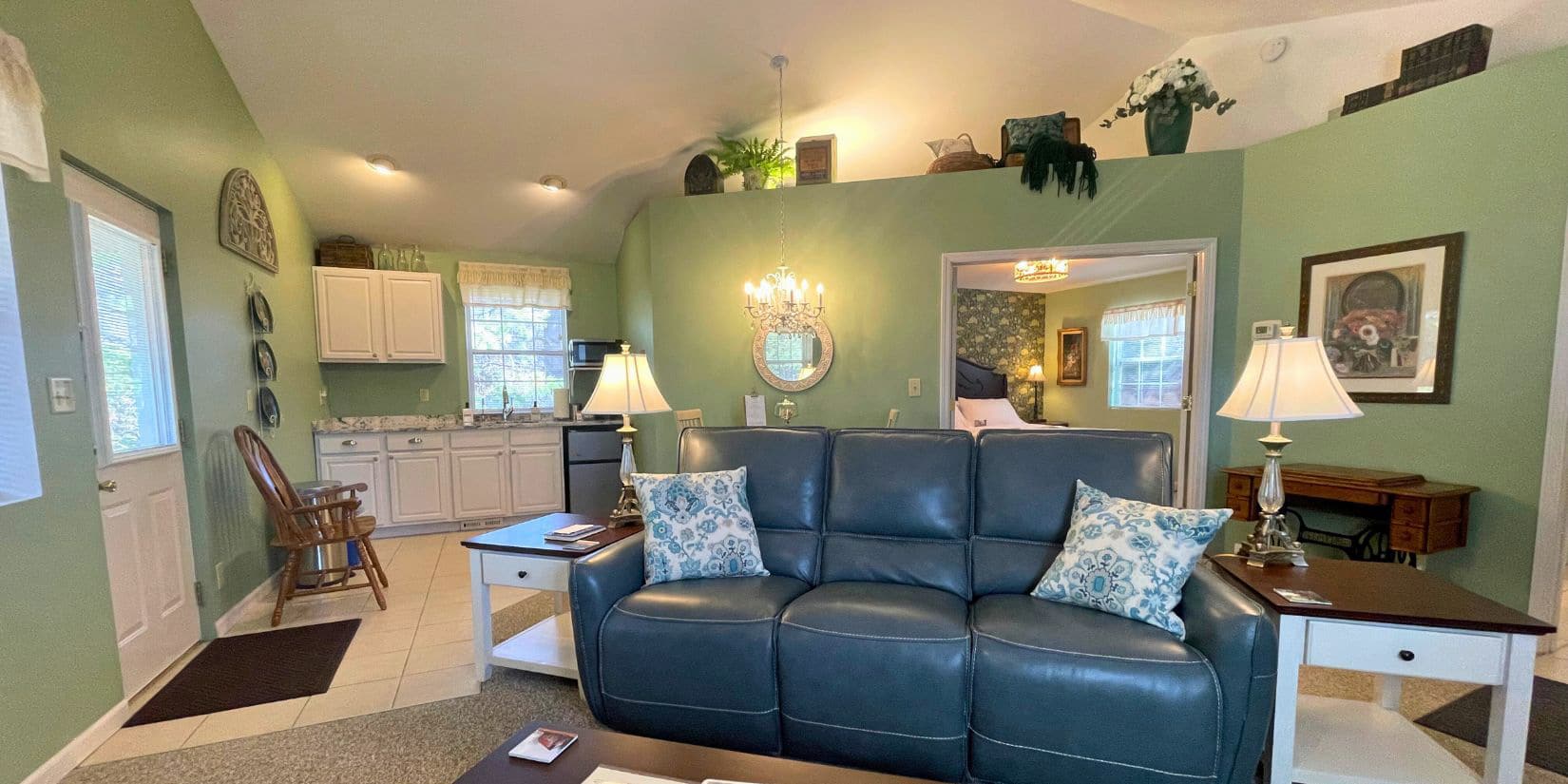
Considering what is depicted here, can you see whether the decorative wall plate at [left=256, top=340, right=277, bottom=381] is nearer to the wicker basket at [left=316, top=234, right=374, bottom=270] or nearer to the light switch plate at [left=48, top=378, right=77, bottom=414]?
the wicker basket at [left=316, top=234, right=374, bottom=270]

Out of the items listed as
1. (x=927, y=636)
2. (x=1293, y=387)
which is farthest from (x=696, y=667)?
(x=1293, y=387)

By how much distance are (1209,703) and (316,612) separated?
12.9 ft

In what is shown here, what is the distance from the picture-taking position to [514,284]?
196 inches

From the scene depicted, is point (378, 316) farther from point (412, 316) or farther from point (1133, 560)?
point (1133, 560)

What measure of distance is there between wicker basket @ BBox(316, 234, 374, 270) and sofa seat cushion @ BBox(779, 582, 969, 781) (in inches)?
184

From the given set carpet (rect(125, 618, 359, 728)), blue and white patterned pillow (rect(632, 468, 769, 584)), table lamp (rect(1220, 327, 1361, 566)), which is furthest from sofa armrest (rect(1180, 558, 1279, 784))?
carpet (rect(125, 618, 359, 728))

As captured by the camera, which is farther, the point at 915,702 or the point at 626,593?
the point at 626,593

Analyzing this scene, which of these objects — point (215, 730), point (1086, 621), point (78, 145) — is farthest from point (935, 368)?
point (78, 145)

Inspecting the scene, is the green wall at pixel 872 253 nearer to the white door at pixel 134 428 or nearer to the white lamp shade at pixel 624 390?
the white lamp shade at pixel 624 390

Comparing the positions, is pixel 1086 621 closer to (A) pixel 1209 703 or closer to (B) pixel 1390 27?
(A) pixel 1209 703

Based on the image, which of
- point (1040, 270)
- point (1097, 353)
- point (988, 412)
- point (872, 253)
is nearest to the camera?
point (872, 253)

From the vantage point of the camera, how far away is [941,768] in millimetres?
1553

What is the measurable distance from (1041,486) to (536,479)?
4154 mm

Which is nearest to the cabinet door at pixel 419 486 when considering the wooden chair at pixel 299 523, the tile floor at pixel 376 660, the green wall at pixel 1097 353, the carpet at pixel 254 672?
the tile floor at pixel 376 660
